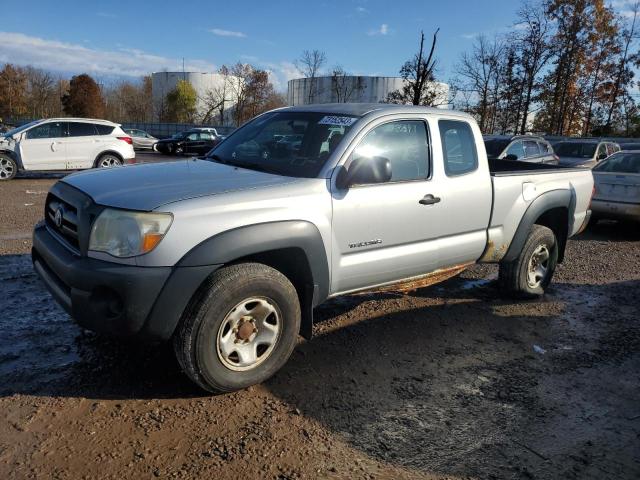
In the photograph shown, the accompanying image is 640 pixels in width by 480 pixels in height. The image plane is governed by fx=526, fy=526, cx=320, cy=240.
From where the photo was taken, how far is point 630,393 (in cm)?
369

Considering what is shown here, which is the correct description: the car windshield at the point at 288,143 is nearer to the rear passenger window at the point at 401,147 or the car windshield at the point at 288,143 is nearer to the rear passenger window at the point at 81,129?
the rear passenger window at the point at 401,147

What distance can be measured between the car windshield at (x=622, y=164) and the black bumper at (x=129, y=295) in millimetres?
9310

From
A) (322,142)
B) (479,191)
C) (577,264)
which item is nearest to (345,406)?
(322,142)

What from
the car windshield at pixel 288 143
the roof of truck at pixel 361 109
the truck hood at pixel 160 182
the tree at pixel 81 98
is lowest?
the truck hood at pixel 160 182

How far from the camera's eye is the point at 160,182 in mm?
3402

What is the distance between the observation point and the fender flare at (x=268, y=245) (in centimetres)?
303

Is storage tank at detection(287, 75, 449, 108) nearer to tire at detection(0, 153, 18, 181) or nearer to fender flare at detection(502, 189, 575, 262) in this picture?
tire at detection(0, 153, 18, 181)

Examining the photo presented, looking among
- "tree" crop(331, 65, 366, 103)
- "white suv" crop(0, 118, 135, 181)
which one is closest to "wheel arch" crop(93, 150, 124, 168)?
"white suv" crop(0, 118, 135, 181)

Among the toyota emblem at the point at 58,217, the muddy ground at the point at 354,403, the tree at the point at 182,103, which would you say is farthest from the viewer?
the tree at the point at 182,103

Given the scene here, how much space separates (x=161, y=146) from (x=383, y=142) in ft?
81.5

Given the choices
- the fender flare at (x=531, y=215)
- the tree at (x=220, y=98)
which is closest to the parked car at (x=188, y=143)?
the fender flare at (x=531, y=215)

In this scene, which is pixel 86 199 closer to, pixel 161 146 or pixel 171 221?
pixel 171 221

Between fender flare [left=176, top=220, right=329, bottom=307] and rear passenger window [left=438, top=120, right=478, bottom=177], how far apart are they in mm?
1529

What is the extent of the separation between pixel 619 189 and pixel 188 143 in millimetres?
21926
